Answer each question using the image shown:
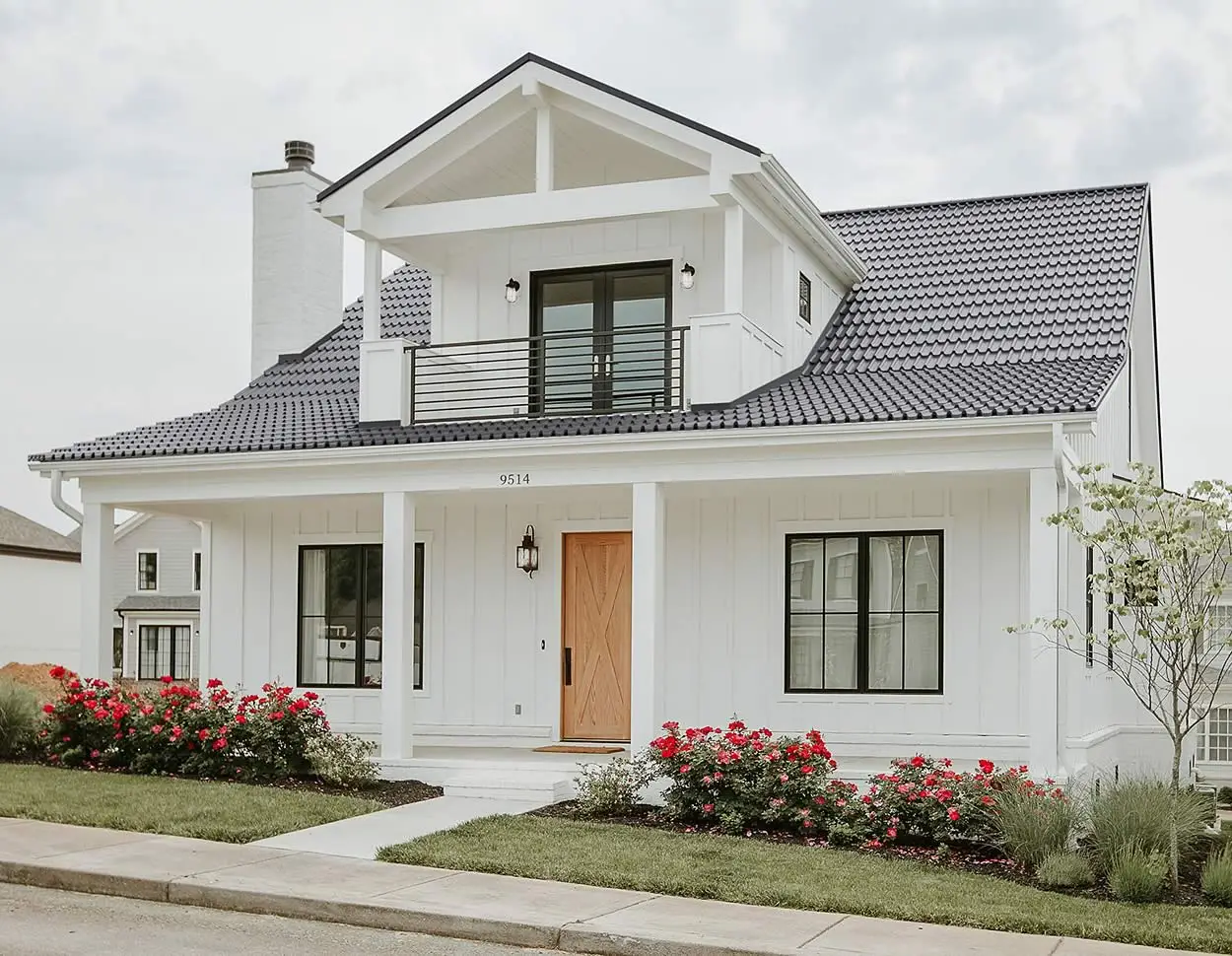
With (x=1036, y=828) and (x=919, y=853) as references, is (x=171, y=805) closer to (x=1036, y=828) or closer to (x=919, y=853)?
(x=919, y=853)

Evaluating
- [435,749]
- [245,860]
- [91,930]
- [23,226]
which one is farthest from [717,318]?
[23,226]

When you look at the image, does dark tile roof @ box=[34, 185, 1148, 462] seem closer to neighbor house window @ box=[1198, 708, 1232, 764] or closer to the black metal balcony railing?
the black metal balcony railing

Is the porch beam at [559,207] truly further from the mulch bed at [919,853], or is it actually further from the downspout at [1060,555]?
the mulch bed at [919,853]

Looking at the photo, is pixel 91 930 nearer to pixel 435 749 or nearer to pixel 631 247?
pixel 435 749

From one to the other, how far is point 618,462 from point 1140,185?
8575 mm

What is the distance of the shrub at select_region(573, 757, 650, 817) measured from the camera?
1262cm

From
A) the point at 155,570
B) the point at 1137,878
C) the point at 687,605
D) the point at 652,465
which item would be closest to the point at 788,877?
the point at 1137,878

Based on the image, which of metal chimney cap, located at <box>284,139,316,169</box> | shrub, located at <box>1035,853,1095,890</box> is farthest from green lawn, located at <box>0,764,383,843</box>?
metal chimney cap, located at <box>284,139,316,169</box>

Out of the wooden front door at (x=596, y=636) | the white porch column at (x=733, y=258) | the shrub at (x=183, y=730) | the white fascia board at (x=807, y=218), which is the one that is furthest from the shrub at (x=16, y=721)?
the white fascia board at (x=807, y=218)

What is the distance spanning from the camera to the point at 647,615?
13.6m

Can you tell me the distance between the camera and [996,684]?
14.1m

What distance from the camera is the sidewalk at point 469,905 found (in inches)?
330

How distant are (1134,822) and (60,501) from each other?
10.7 m

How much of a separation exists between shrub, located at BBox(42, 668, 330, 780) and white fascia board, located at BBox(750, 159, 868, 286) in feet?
21.6
